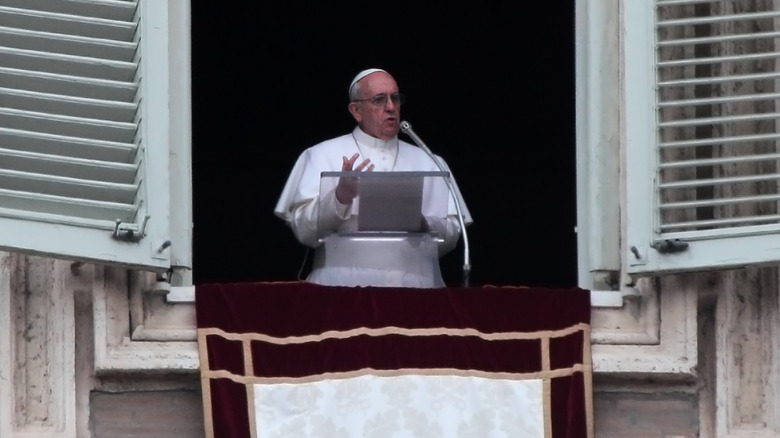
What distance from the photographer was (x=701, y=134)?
7516 mm

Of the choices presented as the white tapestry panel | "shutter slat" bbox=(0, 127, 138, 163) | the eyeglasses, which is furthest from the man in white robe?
"shutter slat" bbox=(0, 127, 138, 163)

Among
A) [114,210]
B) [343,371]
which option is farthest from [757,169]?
[114,210]

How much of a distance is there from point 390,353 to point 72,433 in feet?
3.03

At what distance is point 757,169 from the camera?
7.46m

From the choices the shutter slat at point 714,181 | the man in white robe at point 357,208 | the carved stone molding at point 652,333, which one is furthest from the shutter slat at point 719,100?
the man in white robe at point 357,208

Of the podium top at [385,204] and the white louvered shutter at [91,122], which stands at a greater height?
the white louvered shutter at [91,122]

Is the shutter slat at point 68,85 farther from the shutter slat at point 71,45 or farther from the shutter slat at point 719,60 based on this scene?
the shutter slat at point 719,60

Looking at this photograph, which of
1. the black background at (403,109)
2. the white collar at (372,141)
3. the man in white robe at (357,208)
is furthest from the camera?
the black background at (403,109)

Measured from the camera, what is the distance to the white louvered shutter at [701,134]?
7184 millimetres

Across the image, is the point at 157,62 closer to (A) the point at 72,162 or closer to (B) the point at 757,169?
(A) the point at 72,162

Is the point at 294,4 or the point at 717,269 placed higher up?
the point at 294,4

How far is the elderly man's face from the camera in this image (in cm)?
848

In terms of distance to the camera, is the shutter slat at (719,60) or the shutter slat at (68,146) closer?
the shutter slat at (68,146)

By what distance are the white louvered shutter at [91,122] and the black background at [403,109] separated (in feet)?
13.9
